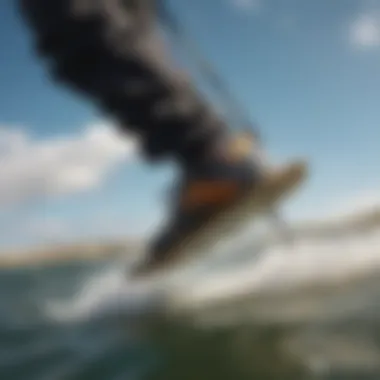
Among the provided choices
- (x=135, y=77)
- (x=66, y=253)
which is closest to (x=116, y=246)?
(x=66, y=253)

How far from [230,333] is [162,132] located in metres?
0.39

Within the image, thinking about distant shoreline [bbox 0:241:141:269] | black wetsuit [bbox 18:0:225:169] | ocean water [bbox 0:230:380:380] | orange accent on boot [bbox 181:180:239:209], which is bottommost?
ocean water [bbox 0:230:380:380]

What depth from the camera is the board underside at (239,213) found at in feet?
5.03

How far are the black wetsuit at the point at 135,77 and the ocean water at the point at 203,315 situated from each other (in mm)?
244

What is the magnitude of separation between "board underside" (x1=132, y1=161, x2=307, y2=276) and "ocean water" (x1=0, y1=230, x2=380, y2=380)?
0.10 feet

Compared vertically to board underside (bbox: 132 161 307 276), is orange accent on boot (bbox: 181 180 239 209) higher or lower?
higher

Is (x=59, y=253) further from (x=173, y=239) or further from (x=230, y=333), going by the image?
(x=230, y=333)

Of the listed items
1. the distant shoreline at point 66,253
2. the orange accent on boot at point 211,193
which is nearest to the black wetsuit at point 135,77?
the orange accent on boot at point 211,193

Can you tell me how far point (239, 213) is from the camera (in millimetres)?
1589

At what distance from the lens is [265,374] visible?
143cm

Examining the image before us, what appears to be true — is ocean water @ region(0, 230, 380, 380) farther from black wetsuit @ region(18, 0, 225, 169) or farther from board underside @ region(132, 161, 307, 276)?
black wetsuit @ region(18, 0, 225, 169)

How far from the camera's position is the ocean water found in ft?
4.87

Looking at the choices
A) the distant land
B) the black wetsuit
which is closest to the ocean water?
the distant land

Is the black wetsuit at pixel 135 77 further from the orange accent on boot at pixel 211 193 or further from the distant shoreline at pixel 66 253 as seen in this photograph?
the distant shoreline at pixel 66 253
